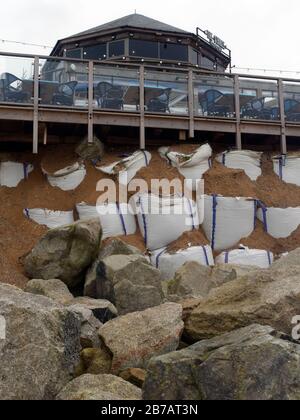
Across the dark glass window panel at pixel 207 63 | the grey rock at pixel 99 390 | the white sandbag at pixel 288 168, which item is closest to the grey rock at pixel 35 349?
the grey rock at pixel 99 390

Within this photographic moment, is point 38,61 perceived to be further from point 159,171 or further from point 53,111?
point 159,171

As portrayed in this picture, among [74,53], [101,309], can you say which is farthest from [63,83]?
[101,309]

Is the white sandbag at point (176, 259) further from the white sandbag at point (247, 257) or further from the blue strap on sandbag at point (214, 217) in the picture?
the blue strap on sandbag at point (214, 217)

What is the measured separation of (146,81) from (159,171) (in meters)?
2.26

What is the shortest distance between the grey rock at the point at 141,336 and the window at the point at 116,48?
520 inches

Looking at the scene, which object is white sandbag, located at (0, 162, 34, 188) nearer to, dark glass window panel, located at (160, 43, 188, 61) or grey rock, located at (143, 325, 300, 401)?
dark glass window panel, located at (160, 43, 188, 61)

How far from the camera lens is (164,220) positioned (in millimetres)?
10758

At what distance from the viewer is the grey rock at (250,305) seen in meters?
4.95

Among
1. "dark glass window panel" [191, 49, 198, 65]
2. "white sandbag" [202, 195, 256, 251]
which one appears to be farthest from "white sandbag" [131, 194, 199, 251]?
"dark glass window panel" [191, 49, 198, 65]

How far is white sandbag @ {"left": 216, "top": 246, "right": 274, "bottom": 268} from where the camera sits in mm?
10820

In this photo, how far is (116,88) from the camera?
1218cm

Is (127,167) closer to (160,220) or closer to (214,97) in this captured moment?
(160,220)

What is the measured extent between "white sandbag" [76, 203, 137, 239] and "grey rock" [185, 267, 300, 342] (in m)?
5.31

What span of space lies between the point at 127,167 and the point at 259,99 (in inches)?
158
